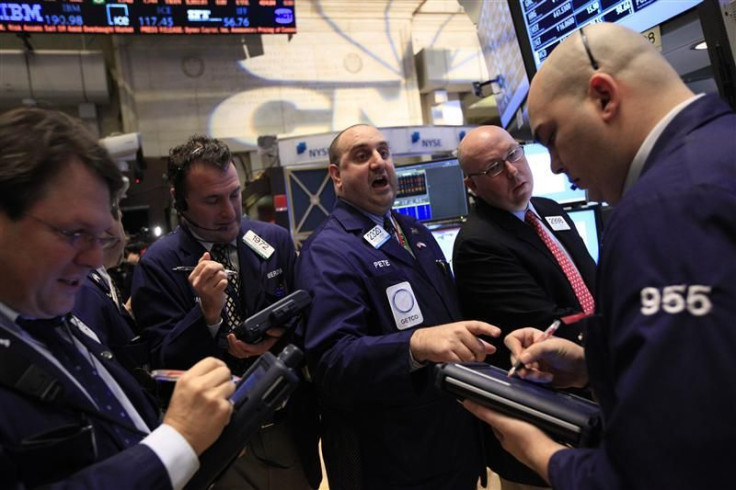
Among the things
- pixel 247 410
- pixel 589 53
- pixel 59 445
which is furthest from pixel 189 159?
pixel 589 53

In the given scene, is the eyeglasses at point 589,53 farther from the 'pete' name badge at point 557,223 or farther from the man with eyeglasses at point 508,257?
the 'pete' name badge at point 557,223

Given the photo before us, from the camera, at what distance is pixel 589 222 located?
312 cm

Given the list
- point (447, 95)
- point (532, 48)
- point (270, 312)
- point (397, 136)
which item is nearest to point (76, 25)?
point (397, 136)

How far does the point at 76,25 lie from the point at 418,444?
8457 millimetres

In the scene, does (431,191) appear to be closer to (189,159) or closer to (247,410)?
(189,159)

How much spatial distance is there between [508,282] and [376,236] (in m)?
0.49

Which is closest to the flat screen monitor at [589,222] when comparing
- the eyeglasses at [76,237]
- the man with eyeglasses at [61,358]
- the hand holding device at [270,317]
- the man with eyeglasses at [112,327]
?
the hand holding device at [270,317]

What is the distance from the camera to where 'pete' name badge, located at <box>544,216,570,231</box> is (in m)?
2.09

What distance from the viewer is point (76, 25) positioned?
7668 millimetres

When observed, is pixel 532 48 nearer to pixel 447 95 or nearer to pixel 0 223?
pixel 0 223

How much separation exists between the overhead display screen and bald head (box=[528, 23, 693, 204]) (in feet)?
27.6

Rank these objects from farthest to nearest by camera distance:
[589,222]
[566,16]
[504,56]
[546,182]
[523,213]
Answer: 1. [504,56]
2. [546,182]
3. [589,222]
4. [566,16]
5. [523,213]

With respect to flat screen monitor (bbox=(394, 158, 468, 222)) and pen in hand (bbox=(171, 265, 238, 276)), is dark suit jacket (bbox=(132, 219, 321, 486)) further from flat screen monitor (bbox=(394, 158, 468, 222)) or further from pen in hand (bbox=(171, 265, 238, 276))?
flat screen monitor (bbox=(394, 158, 468, 222))

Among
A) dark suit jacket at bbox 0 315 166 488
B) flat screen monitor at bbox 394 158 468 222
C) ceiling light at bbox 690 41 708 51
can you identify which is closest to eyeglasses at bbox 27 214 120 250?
dark suit jacket at bbox 0 315 166 488
